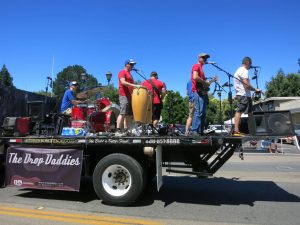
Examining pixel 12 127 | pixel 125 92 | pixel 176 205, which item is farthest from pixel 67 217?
pixel 125 92

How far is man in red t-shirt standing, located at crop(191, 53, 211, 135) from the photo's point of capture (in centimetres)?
740

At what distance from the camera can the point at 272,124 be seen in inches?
249

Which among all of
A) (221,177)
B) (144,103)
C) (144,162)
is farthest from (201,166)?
(221,177)

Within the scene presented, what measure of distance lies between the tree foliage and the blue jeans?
51.1 m

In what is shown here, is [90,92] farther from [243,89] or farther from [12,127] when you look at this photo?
[243,89]

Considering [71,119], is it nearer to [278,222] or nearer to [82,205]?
[82,205]

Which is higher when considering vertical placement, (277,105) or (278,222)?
(277,105)

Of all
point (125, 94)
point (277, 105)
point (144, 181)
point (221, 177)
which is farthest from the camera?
point (277, 105)

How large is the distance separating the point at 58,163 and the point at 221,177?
4751 millimetres

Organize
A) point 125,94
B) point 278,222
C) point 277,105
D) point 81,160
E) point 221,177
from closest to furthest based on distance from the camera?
point 278,222
point 81,160
point 125,94
point 221,177
point 277,105

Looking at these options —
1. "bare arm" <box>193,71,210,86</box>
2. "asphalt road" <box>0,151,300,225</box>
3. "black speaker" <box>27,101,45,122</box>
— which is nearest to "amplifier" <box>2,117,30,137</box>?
"black speaker" <box>27,101,45,122</box>

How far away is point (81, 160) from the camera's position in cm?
672

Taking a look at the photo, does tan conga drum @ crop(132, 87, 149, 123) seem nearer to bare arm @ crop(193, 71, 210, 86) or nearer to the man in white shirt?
bare arm @ crop(193, 71, 210, 86)

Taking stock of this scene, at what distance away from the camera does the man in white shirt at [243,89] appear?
723 cm
